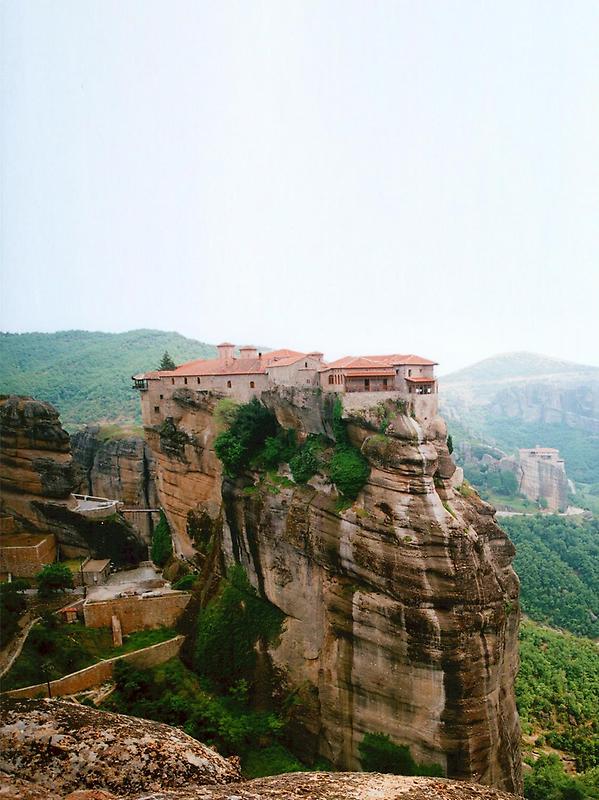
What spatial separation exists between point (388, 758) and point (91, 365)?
59.6 meters

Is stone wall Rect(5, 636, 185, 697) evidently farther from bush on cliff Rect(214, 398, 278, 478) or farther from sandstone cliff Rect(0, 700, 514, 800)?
sandstone cliff Rect(0, 700, 514, 800)

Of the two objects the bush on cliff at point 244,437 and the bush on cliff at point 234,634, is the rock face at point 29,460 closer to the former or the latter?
the bush on cliff at point 244,437

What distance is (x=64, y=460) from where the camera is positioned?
1178 inches

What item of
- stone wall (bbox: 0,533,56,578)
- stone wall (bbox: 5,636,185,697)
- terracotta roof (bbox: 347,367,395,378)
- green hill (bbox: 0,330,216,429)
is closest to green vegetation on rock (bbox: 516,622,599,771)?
stone wall (bbox: 5,636,185,697)

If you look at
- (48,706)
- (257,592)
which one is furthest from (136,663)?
(48,706)

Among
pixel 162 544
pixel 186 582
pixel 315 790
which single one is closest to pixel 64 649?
pixel 186 582

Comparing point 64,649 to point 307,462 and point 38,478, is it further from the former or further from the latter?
point 307,462

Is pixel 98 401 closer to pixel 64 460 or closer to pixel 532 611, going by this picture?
pixel 64 460

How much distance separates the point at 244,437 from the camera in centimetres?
2538

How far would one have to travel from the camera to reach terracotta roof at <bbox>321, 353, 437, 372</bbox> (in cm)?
2153

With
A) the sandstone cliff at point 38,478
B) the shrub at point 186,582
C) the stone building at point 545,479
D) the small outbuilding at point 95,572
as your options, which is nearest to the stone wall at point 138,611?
the shrub at point 186,582

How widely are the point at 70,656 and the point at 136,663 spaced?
260 centimetres

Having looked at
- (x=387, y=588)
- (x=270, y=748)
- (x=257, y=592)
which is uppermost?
(x=387, y=588)

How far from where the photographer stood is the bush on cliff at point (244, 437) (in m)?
25.3
